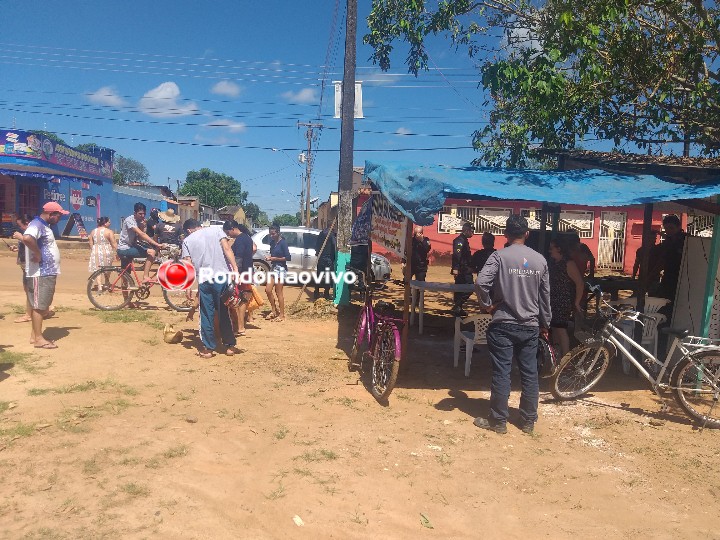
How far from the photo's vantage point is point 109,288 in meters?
9.25

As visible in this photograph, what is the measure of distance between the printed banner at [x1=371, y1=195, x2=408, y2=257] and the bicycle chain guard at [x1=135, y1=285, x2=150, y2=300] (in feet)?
14.1

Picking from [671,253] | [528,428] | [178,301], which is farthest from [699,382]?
[178,301]

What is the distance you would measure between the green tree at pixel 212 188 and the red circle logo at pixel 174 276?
64.5 metres

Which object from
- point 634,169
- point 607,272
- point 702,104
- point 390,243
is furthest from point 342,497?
point 607,272

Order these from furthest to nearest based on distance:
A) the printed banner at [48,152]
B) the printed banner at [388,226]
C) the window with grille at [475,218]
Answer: the printed banner at [48,152]
the window with grille at [475,218]
the printed banner at [388,226]

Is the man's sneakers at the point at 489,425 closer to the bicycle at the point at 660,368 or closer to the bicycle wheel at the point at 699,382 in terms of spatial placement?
the bicycle at the point at 660,368

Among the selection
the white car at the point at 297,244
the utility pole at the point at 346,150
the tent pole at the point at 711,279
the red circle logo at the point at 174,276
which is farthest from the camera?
the white car at the point at 297,244

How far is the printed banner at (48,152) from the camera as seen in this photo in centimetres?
2462

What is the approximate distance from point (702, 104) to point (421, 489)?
8118 millimetres

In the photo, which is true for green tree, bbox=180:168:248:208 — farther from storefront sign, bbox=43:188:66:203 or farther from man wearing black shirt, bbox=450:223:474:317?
man wearing black shirt, bbox=450:223:474:317

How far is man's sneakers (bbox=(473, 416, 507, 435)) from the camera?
194 inches

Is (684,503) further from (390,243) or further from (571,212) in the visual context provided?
(571,212)

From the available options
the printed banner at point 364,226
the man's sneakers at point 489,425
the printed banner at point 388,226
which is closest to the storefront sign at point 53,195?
the printed banner at point 364,226

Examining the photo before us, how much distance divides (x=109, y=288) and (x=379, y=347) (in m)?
5.66
